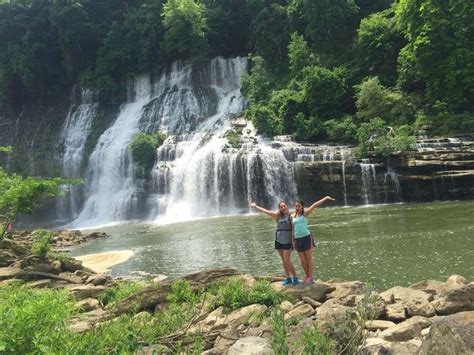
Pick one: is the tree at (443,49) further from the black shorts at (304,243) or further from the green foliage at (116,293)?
the green foliage at (116,293)

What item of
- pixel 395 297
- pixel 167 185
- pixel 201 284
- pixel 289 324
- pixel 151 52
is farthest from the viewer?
pixel 151 52

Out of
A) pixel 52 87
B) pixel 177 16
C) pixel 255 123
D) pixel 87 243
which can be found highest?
pixel 177 16

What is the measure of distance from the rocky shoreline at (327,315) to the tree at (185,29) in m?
40.2

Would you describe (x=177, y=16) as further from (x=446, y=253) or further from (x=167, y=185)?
(x=446, y=253)

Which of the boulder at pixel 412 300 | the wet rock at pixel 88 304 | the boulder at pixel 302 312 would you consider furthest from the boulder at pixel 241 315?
the wet rock at pixel 88 304

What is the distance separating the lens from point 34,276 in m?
10.4

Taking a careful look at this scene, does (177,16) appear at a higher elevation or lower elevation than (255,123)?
higher

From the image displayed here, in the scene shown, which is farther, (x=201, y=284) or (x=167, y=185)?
(x=167, y=185)

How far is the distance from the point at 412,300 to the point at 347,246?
7248 mm

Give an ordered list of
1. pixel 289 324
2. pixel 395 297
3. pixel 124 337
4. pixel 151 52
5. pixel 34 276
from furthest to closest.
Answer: pixel 151 52 < pixel 34 276 < pixel 395 297 < pixel 289 324 < pixel 124 337

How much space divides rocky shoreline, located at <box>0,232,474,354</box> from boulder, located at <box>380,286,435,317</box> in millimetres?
12

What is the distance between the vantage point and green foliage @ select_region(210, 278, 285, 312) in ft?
20.7

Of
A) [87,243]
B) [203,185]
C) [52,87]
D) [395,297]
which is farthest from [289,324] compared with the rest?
[52,87]

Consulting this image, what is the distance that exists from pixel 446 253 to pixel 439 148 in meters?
15.7
